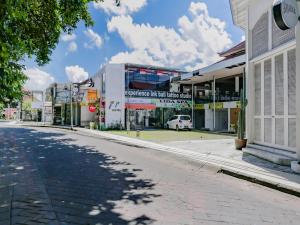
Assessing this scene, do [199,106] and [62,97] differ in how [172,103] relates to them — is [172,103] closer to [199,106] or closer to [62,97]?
[199,106]

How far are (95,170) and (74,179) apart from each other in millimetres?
1199

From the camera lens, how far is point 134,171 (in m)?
8.11

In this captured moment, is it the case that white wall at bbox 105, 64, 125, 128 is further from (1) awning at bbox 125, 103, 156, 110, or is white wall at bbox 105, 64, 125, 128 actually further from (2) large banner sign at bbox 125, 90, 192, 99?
(2) large banner sign at bbox 125, 90, 192, 99

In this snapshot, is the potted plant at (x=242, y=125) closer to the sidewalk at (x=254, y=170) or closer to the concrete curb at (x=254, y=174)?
the sidewalk at (x=254, y=170)

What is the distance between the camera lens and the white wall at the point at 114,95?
1188 inches

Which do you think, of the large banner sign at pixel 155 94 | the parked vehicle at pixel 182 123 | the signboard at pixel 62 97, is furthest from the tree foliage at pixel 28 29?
the signboard at pixel 62 97

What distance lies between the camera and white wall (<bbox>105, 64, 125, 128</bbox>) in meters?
30.2

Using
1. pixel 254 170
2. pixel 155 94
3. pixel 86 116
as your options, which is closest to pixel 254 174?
pixel 254 170

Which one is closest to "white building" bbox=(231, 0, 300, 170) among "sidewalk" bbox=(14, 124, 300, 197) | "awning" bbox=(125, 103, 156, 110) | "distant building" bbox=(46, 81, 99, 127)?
"sidewalk" bbox=(14, 124, 300, 197)

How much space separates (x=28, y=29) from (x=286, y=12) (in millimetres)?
7919

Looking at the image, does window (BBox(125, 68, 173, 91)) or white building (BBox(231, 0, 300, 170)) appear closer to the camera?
white building (BBox(231, 0, 300, 170))

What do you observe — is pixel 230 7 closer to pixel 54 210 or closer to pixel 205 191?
pixel 205 191

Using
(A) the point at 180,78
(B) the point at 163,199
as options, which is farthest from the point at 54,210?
(A) the point at 180,78

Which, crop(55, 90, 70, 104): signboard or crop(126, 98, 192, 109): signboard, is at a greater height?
crop(55, 90, 70, 104): signboard
